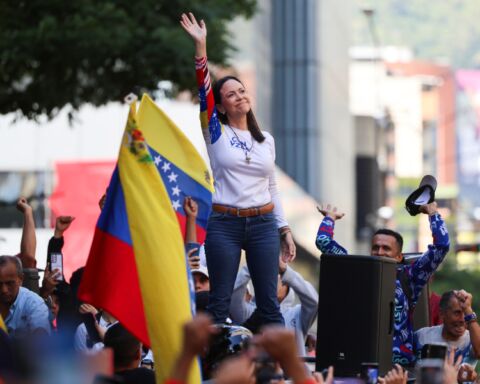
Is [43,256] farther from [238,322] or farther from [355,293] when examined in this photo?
[355,293]

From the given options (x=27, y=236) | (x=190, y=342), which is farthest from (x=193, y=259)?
(x=190, y=342)

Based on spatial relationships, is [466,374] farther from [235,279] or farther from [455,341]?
[235,279]

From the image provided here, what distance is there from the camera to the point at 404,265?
1059cm

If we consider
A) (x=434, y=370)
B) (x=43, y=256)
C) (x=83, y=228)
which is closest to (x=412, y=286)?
(x=434, y=370)

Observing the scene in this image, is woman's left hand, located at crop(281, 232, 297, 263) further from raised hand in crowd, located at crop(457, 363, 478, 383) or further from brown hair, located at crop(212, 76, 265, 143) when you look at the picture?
raised hand in crowd, located at crop(457, 363, 478, 383)

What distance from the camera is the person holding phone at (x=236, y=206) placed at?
9.35 meters

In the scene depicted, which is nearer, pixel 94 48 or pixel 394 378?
pixel 394 378

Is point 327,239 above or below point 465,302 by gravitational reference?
above

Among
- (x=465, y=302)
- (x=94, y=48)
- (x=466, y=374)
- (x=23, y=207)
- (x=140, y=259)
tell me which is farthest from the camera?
(x=94, y=48)


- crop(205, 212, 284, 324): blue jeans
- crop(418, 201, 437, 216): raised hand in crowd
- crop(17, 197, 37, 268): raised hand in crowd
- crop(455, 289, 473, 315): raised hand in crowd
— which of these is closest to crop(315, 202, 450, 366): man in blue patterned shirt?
crop(418, 201, 437, 216): raised hand in crowd

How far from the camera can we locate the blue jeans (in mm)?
9344

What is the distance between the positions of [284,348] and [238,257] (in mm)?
3556

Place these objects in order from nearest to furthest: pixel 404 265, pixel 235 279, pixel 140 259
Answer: pixel 140 259, pixel 235 279, pixel 404 265

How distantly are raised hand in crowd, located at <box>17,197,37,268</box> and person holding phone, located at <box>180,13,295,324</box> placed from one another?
2.05m
